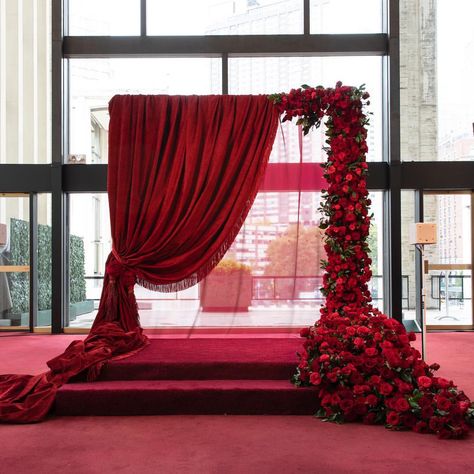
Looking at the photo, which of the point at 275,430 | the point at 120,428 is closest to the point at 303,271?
the point at 275,430

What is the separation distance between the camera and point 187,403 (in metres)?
3.89

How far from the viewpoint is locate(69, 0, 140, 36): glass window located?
7.60 metres

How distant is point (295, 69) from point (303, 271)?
3.47 m

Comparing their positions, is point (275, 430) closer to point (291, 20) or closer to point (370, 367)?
point (370, 367)

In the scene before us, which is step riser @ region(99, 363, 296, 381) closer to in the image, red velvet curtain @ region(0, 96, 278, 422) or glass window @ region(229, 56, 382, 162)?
red velvet curtain @ region(0, 96, 278, 422)

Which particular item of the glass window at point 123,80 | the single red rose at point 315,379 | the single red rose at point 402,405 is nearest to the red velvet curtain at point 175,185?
the single red rose at point 315,379

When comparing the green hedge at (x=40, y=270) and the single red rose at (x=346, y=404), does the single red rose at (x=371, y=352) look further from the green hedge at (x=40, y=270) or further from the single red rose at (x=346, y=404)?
the green hedge at (x=40, y=270)

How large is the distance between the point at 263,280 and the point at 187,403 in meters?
1.54

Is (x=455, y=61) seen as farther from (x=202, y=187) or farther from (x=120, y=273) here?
(x=120, y=273)

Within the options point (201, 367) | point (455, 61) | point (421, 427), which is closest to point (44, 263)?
point (201, 367)

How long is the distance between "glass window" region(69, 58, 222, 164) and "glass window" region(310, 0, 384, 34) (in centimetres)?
149

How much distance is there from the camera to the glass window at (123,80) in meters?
7.64

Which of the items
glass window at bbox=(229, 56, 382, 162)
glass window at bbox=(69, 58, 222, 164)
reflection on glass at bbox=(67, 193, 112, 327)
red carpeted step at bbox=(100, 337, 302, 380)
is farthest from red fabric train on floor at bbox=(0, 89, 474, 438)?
glass window at bbox=(69, 58, 222, 164)

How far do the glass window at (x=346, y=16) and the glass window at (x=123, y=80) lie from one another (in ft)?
4.88
